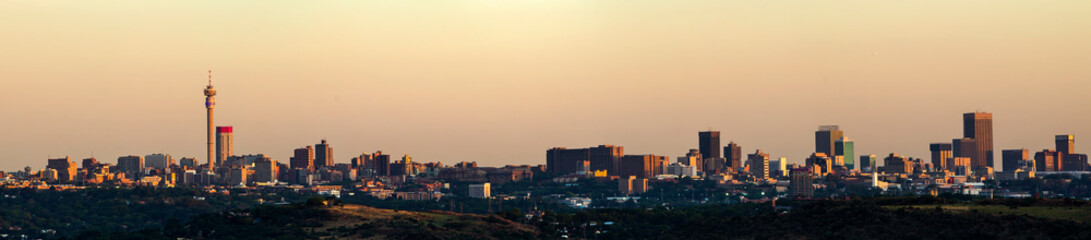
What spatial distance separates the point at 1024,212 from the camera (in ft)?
464

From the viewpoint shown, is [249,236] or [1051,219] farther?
[249,236]

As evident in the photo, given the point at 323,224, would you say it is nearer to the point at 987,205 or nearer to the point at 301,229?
the point at 301,229

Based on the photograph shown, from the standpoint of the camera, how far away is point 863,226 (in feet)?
468

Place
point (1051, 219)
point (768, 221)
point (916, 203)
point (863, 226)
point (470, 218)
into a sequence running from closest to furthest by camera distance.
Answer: point (1051, 219) < point (863, 226) < point (768, 221) < point (916, 203) < point (470, 218)

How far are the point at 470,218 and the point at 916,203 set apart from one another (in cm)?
5579

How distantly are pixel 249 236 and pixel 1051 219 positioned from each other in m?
90.8

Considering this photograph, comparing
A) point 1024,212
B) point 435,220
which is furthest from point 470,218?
point 1024,212

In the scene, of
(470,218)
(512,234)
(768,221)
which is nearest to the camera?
(768,221)

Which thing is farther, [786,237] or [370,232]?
[370,232]

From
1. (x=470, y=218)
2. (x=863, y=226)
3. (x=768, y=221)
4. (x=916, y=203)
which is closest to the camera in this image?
(x=863, y=226)

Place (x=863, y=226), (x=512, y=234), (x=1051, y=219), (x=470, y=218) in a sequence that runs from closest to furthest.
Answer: (x=1051, y=219), (x=863, y=226), (x=512, y=234), (x=470, y=218)

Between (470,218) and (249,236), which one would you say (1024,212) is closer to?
(470,218)

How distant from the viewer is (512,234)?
177 metres

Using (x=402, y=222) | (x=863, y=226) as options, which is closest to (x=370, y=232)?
(x=402, y=222)
